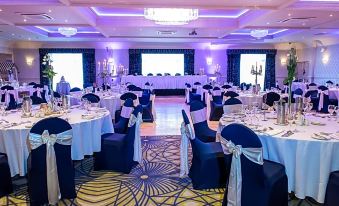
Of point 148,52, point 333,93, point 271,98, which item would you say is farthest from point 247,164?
point 148,52

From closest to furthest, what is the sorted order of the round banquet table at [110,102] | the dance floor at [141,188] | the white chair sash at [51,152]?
1. the white chair sash at [51,152]
2. the dance floor at [141,188]
3. the round banquet table at [110,102]

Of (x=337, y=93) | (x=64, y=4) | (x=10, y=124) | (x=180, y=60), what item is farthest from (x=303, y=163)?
(x=180, y=60)

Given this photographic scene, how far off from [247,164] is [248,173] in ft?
0.34

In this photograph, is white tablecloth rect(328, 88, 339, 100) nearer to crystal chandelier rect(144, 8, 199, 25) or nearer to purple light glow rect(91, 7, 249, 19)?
purple light glow rect(91, 7, 249, 19)

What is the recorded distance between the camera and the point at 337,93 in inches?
403

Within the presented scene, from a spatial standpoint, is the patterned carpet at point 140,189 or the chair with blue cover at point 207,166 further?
the chair with blue cover at point 207,166

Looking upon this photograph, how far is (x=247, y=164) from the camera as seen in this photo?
2.68 m

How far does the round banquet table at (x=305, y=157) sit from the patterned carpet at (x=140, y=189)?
35.7 inches

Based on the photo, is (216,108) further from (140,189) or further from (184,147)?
(140,189)

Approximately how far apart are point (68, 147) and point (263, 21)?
8285 millimetres

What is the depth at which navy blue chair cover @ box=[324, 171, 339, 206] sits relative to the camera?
280 centimetres

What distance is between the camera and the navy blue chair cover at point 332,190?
110 inches

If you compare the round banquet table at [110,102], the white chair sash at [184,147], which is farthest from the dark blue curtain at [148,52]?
the white chair sash at [184,147]

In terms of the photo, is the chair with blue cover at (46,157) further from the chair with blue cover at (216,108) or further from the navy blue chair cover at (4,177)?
the chair with blue cover at (216,108)
